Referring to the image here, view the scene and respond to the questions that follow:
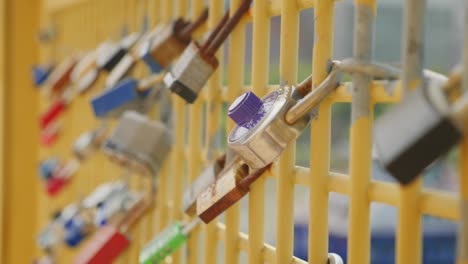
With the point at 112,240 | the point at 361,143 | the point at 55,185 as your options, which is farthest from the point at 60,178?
the point at 361,143

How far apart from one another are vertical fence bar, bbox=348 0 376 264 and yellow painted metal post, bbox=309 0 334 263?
1.8 inches

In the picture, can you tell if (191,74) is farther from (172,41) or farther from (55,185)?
(55,185)

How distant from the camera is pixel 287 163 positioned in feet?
1.93

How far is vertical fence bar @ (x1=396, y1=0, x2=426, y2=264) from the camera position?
1.31 ft

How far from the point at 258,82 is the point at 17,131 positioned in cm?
110

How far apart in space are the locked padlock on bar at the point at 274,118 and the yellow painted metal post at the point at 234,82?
20cm

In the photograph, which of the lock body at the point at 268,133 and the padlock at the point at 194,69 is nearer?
the lock body at the point at 268,133

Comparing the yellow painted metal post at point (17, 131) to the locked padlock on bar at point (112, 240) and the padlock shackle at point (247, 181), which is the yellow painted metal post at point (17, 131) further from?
the padlock shackle at point (247, 181)

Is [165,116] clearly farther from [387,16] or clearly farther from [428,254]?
[387,16]

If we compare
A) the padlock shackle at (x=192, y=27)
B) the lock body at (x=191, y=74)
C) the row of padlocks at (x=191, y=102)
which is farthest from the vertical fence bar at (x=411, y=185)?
the padlock shackle at (x=192, y=27)

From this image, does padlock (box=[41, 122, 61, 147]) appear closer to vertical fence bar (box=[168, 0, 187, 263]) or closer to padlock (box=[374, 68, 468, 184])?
vertical fence bar (box=[168, 0, 187, 263])

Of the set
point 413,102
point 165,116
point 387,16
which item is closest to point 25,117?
point 165,116

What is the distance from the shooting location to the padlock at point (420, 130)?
33 cm

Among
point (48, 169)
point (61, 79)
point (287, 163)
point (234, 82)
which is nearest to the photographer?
point (287, 163)
